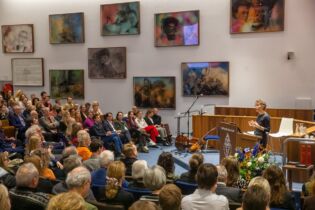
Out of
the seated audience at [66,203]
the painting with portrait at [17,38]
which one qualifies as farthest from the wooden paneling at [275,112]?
the seated audience at [66,203]

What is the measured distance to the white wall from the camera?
13.5 metres

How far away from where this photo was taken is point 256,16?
13820 millimetres

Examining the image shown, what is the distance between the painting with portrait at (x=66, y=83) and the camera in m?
16.7

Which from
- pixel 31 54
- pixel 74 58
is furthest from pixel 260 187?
pixel 31 54

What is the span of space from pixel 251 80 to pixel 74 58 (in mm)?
6995

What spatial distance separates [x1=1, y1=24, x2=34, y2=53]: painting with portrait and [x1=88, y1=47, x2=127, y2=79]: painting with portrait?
2867 millimetres

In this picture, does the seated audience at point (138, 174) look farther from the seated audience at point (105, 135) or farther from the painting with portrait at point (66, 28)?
the painting with portrait at point (66, 28)

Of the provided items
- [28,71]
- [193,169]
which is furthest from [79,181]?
[28,71]

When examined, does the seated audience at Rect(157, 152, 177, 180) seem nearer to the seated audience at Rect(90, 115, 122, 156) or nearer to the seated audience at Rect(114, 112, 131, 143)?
the seated audience at Rect(90, 115, 122, 156)

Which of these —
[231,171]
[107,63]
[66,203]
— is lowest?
[231,171]

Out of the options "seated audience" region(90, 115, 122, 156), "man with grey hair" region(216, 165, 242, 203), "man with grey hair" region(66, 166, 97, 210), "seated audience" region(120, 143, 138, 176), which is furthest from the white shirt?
"seated audience" region(90, 115, 122, 156)

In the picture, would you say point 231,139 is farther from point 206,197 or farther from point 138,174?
point 206,197

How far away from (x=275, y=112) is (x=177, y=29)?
4461 millimetres

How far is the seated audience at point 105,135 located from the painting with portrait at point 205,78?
4162 mm
